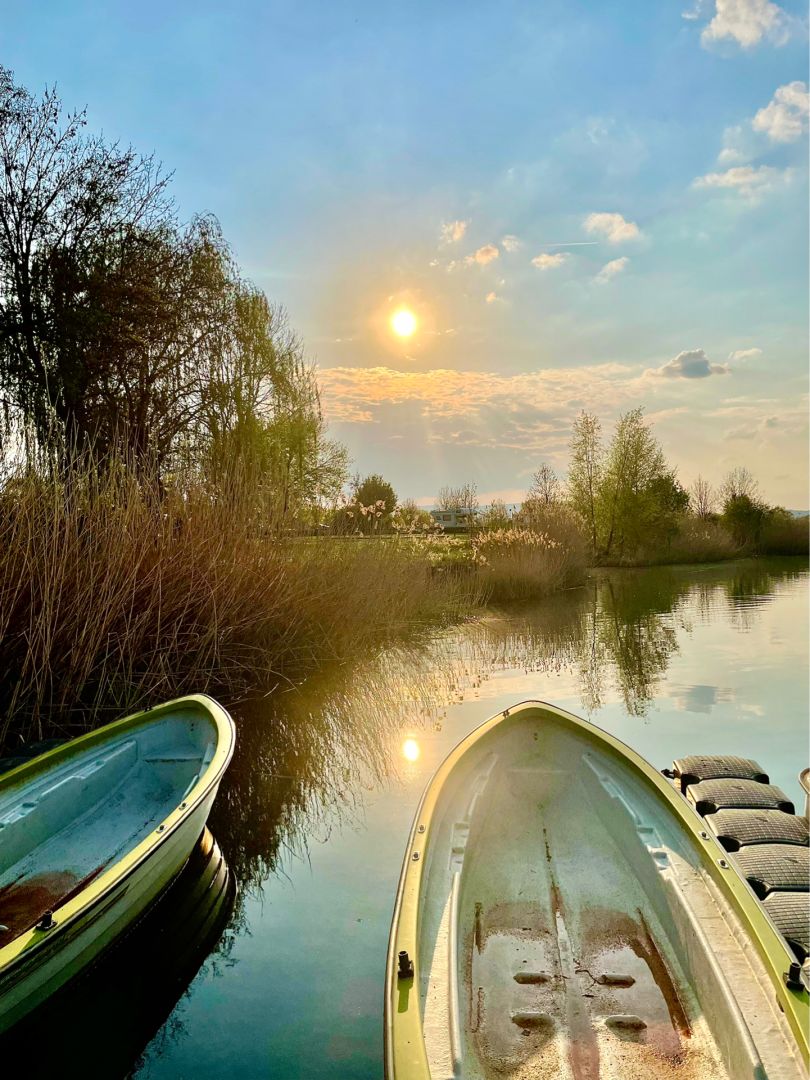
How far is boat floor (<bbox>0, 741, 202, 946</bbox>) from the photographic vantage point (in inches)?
135

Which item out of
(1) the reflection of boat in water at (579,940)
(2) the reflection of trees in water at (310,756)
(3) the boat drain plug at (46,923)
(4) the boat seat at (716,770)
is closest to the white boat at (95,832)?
(3) the boat drain plug at (46,923)

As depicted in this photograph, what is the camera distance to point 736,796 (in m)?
4.25

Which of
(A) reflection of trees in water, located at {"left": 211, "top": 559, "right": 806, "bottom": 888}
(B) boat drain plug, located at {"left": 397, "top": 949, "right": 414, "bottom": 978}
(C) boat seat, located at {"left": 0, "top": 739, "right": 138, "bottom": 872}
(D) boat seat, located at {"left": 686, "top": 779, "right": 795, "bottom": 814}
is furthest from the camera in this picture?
(A) reflection of trees in water, located at {"left": 211, "top": 559, "right": 806, "bottom": 888}

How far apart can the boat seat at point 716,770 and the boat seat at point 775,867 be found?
0.99 metres

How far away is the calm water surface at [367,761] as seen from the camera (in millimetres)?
2834

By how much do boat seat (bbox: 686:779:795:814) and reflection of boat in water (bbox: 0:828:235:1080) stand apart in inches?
103

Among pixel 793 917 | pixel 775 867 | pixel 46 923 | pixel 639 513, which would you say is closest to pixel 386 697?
pixel 775 867

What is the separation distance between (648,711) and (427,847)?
483 centimetres

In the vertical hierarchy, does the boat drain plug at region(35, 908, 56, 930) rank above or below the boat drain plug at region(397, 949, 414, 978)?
below

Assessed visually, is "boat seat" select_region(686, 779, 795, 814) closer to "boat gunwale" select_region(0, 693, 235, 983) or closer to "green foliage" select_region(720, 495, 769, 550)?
"boat gunwale" select_region(0, 693, 235, 983)

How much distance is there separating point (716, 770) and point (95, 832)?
362 centimetres

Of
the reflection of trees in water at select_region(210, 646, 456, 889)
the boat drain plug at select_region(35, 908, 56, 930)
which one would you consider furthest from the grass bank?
the boat drain plug at select_region(35, 908, 56, 930)

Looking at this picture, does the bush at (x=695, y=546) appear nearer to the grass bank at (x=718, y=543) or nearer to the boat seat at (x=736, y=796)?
the grass bank at (x=718, y=543)

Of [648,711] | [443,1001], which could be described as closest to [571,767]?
[443,1001]
